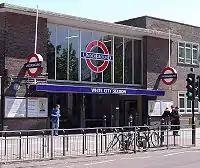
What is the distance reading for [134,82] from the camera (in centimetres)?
3036

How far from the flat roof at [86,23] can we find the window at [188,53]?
8.30 ft

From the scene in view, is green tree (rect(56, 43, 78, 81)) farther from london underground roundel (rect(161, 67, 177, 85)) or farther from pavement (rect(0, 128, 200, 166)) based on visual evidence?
pavement (rect(0, 128, 200, 166))

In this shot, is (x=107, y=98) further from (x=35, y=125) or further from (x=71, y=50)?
(x=35, y=125)

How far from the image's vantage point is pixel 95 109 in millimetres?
29391

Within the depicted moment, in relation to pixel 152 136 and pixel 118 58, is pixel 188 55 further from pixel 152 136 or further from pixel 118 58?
pixel 152 136

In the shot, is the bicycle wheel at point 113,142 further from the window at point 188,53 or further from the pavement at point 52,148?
the window at point 188,53

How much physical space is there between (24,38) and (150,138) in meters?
10.4

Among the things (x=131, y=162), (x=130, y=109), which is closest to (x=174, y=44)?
(x=130, y=109)

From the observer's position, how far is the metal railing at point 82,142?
13445 mm

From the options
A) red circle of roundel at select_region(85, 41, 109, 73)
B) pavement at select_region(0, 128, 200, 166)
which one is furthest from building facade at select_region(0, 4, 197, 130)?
pavement at select_region(0, 128, 200, 166)

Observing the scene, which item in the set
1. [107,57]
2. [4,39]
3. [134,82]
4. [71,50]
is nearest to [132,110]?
[134,82]

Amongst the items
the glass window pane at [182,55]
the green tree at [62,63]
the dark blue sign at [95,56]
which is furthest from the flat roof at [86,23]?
the glass window pane at [182,55]

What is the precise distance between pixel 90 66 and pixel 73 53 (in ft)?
4.86

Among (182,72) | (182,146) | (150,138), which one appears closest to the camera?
(150,138)
